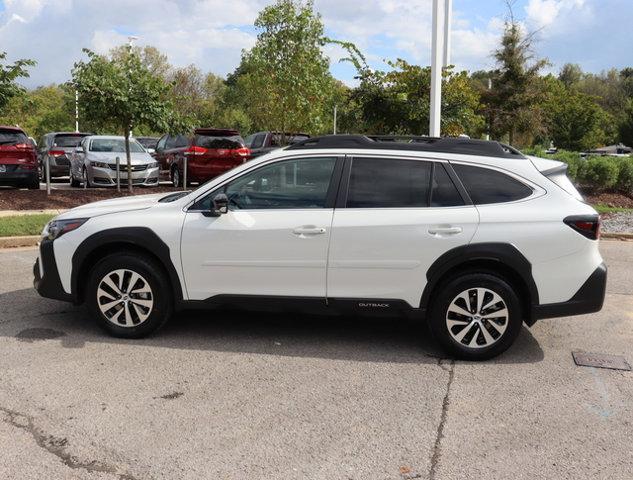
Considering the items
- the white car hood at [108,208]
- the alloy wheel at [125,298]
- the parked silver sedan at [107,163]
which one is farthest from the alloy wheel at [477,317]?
the parked silver sedan at [107,163]

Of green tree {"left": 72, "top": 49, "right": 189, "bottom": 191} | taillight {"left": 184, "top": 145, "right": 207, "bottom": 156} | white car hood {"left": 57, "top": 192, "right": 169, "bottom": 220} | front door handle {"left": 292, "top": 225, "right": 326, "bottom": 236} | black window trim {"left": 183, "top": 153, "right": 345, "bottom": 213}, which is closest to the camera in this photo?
front door handle {"left": 292, "top": 225, "right": 326, "bottom": 236}

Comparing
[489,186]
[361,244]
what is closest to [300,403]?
[361,244]

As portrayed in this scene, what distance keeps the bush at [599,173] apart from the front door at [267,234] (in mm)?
14060

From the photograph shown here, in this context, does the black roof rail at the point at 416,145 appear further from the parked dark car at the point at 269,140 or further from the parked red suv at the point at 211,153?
the parked dark car at the point at 269,140

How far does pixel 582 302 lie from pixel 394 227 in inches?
61.0

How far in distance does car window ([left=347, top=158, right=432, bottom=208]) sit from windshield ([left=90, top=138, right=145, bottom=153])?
1373cm

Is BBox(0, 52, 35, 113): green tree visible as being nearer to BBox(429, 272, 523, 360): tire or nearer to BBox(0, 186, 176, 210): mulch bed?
BBox(0, 186, 176, 210): mulch bed

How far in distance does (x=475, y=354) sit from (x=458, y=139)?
71.0 inches

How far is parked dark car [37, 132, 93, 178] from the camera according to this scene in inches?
811

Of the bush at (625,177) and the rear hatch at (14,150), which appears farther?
the bush at (625,177)

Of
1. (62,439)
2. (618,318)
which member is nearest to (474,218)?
(618,318)

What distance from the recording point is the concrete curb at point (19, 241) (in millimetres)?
9484

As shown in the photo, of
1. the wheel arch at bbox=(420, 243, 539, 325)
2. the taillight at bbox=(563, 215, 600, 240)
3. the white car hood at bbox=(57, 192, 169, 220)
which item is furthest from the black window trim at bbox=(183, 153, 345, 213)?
the taillight at bbox=(563, 215, 600, 240)

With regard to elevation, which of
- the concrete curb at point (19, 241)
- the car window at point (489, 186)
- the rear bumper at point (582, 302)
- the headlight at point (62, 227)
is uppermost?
the car window at point (489, 186)
